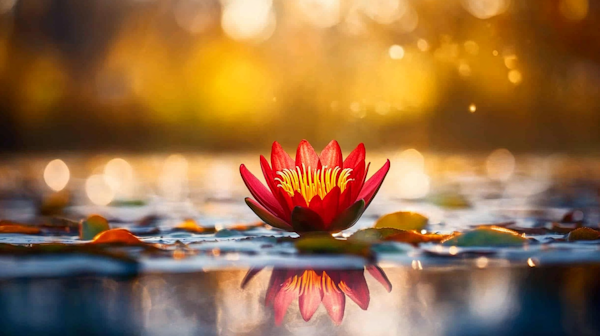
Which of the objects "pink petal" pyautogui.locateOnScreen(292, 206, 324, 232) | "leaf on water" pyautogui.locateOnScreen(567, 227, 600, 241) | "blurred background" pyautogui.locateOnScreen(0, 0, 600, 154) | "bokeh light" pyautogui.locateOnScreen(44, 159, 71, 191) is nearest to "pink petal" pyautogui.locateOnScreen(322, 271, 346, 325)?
"pink petal" pyautogui.locateOnScreen(292, 206, 324, 232)

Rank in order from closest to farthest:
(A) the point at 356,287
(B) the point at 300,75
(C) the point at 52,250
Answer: (A) the point at 356,287 → (C) the point at 52,250 → (B) the point at 300,75

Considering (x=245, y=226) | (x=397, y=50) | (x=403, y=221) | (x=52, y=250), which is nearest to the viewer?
(x=52, y=250)

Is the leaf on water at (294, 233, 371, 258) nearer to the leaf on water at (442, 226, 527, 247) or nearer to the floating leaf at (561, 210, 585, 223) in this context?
the leaf on water at (442, 226, 527, 247)

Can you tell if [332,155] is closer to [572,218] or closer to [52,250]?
[52,250]

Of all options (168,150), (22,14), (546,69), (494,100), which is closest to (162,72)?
(168,150)

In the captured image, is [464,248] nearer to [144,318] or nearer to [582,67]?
[144,318]

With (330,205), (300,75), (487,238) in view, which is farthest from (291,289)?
(300,75)

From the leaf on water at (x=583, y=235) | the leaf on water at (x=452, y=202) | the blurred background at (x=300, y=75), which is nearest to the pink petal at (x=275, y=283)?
the leaf on water at (x=583, y=235)
